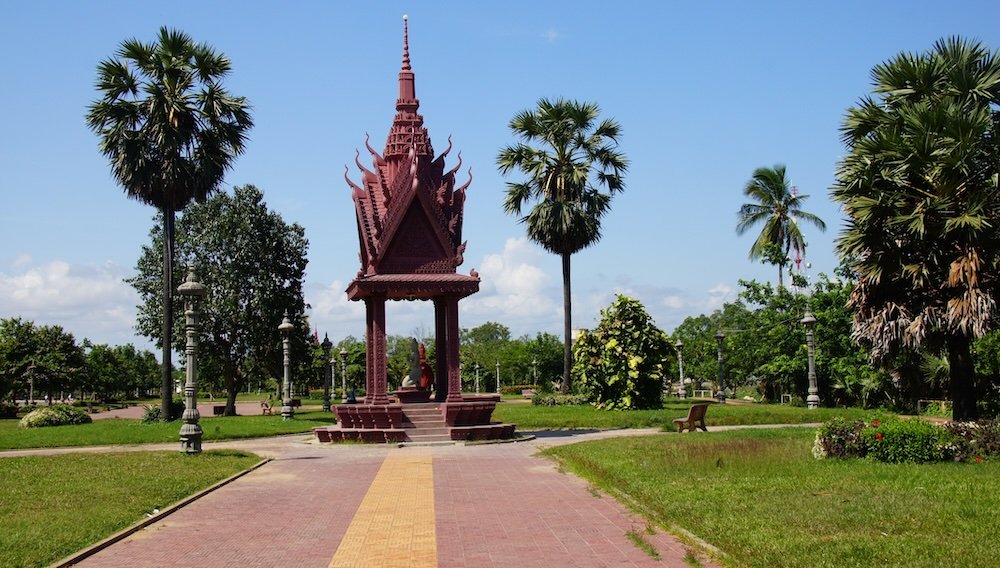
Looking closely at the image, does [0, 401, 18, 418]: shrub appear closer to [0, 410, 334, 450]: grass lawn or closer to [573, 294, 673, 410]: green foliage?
[0, 410, 334, 450]: grass lawn

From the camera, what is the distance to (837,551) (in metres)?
7.93

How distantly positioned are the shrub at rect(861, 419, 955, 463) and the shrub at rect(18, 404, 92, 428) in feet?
91.6

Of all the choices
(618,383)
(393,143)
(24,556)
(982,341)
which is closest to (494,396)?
(393,143)

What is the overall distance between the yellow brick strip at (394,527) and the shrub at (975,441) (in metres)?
8.43

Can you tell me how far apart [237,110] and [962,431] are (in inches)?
1042

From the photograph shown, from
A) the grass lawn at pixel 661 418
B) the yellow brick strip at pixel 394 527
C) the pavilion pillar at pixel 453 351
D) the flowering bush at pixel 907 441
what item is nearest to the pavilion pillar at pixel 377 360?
the pavilion pillar at pixel 453 351

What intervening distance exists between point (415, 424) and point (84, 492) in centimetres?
1064

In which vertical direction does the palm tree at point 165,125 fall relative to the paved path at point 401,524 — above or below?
above

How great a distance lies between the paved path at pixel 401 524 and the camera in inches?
354

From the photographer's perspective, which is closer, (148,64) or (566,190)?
(148,64)

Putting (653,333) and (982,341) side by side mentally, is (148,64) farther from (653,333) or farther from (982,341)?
(982,341)

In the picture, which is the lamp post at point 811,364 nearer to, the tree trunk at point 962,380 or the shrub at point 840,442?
the tree trunk at point 962,380

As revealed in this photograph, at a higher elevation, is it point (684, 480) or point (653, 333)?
point (653, 333)

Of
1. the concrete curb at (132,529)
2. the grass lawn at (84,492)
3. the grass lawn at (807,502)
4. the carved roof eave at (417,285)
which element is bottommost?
the concrete curb at (132,529)
